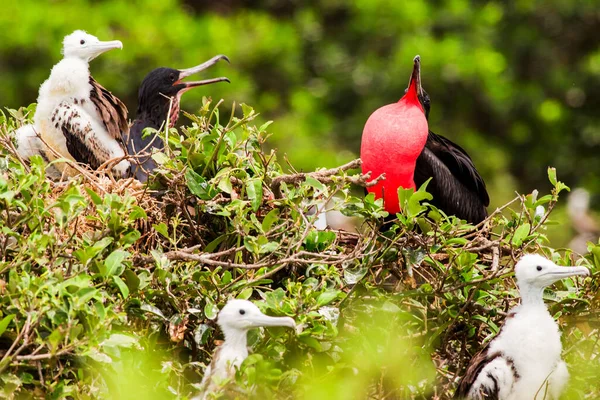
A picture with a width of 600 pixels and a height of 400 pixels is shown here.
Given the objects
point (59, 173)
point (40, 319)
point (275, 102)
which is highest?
point (275, 102)

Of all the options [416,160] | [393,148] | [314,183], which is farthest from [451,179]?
[314,183]

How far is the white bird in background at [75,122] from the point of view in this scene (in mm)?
4977

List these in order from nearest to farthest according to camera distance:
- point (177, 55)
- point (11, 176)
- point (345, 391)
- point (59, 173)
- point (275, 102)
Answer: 1. point (345, 391)
2. point (11, 176)
3. point (59, 173)
4. point (177, 55)
5. point (275, 102)

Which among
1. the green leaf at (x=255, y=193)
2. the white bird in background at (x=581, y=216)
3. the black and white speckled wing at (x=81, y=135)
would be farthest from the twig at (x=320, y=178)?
the white bird in background at (x=581, y=216)

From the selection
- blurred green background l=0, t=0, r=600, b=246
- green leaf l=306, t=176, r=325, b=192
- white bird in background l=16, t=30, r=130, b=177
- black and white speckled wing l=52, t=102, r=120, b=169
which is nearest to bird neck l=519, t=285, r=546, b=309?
green leaf l=306, t=176, r=325, b=192

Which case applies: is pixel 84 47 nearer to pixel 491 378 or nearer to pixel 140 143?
pixel 140 143

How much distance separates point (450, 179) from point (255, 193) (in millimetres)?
1149

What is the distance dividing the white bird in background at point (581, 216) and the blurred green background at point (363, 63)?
201mm

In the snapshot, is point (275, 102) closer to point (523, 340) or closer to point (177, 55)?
point (177, 55)

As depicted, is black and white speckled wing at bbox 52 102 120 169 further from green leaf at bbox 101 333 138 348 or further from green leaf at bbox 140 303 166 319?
green leaf at bbox 101 333 138 348

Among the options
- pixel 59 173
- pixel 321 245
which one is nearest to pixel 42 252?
pixel 321 245

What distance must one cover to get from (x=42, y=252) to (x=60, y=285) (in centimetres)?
25

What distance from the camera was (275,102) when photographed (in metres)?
11.3

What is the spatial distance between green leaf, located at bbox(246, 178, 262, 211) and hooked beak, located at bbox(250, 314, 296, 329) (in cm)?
55
